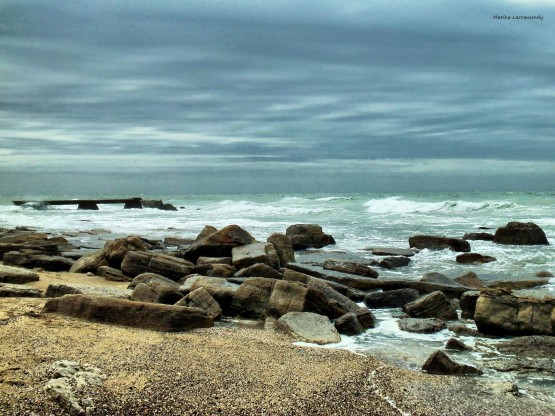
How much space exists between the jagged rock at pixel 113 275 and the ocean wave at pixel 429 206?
1217 inches

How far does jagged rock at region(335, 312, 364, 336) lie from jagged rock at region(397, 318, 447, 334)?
0.65m

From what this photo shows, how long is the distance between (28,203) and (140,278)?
43363 mm

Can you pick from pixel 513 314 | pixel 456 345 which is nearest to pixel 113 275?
pixel 456 345

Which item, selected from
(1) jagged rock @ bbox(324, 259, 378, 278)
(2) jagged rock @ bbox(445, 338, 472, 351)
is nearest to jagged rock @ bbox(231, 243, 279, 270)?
(1) jagged rock @ bbox(324, 259, 378, 278)

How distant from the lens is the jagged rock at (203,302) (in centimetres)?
756

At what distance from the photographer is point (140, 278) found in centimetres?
906

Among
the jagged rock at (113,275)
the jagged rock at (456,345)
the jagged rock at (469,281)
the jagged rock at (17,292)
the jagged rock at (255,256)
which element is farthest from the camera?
the jagged rock at (255,256)

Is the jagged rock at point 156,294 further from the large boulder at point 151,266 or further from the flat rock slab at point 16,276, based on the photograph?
the large boulder at point 151,266

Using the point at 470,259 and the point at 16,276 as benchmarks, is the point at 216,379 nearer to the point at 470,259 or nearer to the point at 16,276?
the point at 16,276

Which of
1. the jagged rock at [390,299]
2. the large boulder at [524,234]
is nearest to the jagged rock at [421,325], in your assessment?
the jagged rock at [390,299]

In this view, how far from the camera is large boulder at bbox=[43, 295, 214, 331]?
6301 mm

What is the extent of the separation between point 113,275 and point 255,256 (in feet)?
8.54

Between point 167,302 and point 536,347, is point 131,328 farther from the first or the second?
point 536,347

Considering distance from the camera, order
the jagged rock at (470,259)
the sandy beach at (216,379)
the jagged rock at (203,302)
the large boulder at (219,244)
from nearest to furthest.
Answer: the sandy beach at (216,379), the jagged rock at (203,302), the large boulder at (219,244), the jagged rock at (470,259)
